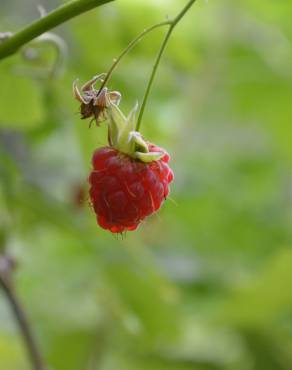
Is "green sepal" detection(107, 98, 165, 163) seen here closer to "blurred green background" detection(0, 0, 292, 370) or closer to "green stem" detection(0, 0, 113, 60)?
"green stem" detection(0, 0, 113, 60)

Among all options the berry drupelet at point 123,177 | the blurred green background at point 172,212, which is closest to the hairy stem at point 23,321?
the blurred green background at point 172,212

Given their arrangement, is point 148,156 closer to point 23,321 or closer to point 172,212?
point 23,321

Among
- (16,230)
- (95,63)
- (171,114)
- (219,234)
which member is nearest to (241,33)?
(171,114)

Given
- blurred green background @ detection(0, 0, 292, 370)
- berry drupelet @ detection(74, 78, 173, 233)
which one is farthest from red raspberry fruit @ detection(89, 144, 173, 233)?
blurred green background @ detection(0, 0, 292, 370)

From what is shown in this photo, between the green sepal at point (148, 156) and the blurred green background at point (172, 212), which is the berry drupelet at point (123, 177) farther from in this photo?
the blurred green background at point (172, 212)

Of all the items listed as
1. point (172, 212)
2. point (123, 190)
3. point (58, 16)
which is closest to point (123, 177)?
point (123, 190)
